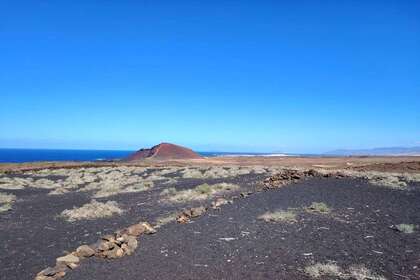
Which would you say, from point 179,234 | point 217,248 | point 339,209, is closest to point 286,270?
point 217,248

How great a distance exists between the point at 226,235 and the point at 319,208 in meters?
4.70

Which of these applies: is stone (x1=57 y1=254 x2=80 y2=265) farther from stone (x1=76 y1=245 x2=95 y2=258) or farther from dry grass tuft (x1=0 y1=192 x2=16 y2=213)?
dry grass tuft (x1=0 y1=192 x2=16 y2=213)

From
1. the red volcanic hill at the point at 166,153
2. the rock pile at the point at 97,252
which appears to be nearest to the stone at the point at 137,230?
the rock pile at the point at 97,252

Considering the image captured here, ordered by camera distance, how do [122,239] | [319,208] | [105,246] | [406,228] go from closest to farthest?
[105,246], [122,239], [406,228], [319,208]

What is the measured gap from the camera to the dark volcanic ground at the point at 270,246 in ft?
29.2

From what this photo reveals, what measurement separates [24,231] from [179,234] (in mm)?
6199

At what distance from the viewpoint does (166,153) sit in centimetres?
7494

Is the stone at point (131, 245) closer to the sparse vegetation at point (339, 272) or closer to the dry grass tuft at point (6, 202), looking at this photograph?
the sparse vegetation at point (339, 272)

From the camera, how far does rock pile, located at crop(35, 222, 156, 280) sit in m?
8.96

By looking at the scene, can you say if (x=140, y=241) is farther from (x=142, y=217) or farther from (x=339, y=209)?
(x=339, y=209)

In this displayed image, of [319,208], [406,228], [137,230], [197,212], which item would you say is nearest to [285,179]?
[319,208]

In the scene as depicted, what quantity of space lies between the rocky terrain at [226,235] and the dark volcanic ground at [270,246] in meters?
0.03

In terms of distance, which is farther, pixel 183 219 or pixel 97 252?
pixel 183 219

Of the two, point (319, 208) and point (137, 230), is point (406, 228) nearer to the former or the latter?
point (319, 208)
